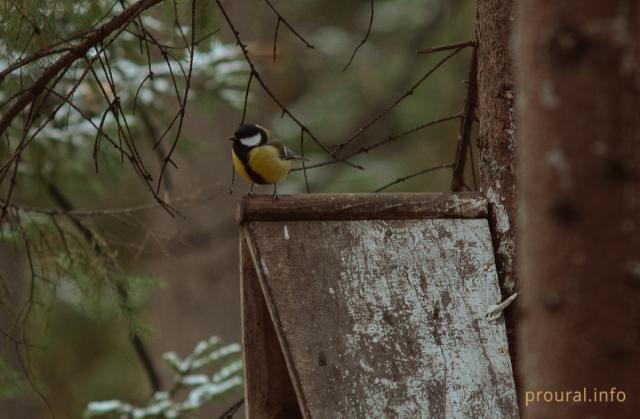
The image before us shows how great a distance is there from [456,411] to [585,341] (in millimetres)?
1432

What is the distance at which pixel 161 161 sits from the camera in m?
5.83

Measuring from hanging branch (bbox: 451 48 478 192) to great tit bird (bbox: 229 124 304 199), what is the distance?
1.97 ft

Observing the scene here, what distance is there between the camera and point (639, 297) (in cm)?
144

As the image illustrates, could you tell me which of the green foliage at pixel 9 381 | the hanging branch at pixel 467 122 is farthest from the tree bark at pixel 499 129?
the green foliage at pixel 9 381

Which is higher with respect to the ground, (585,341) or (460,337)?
(460,337)

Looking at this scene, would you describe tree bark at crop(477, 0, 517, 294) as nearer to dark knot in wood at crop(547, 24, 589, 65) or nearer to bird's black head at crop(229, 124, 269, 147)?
bird's black head at crop(229, 124, 269, 147)

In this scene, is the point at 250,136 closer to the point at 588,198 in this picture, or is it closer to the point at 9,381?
the point at 9,381

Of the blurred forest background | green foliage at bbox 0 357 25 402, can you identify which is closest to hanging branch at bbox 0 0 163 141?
the blurred forest background

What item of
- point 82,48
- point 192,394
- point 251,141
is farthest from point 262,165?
point 192,394

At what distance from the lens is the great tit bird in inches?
149

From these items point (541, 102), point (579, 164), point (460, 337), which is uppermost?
point (460, 337)


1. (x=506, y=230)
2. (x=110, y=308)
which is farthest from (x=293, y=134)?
(x=506, y=230)

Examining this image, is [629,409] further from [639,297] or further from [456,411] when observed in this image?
[456,411]

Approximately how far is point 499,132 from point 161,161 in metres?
2.98
